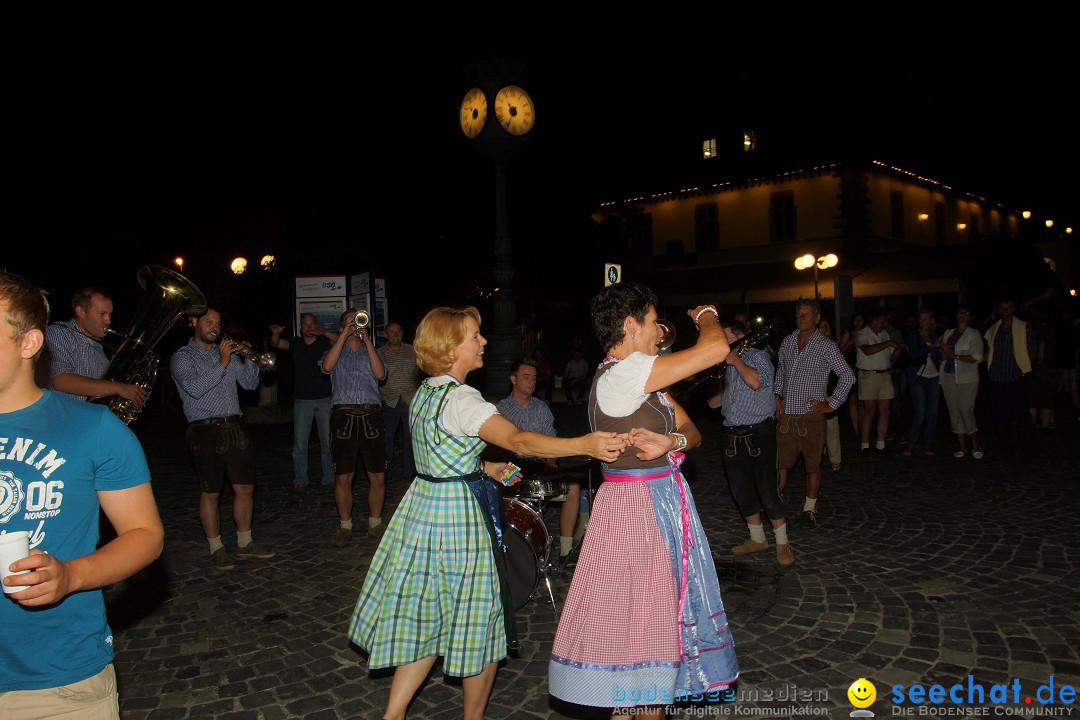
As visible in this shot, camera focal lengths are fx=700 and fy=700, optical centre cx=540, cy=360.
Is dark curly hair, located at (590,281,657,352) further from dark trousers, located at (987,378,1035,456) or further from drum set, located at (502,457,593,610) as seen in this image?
dark trousers, located at (987,378,1035,456)

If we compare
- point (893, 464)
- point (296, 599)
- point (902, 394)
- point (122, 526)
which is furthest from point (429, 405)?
point (902, 394)

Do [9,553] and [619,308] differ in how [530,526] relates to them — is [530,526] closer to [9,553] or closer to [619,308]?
[619,308]

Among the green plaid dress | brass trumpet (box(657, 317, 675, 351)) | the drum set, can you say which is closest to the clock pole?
the drum set

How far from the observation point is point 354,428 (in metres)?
6.39

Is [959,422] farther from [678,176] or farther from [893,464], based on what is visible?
[678,176]

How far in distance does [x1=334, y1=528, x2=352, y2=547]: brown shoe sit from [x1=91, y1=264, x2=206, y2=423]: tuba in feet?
6.65

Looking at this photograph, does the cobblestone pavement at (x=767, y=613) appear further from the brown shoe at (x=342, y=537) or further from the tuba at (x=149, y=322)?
the tuba at (x=149, y=322)

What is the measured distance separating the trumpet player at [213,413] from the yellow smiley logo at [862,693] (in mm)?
4697

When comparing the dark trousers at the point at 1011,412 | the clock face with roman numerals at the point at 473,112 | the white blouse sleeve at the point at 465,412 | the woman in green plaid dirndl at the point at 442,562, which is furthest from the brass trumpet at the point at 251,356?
the dark trousers at the point at 1011,412

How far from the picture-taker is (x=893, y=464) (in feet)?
30.9

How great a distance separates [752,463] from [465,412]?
11.5 feet

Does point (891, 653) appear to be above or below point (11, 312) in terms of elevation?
below

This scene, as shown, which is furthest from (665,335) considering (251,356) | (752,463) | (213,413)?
(213,413)

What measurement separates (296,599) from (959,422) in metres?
8.89
